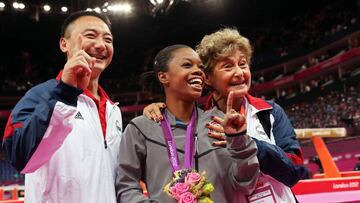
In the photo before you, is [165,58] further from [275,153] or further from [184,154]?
[275,153]

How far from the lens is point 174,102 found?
2.12 metres

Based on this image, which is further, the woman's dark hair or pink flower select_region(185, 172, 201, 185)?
the woman's dark hair

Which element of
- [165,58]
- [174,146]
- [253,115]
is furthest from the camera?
[165,58]

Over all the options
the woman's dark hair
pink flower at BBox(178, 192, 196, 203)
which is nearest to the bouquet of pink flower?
pink flower at BBox(178, 192, 196, 203)

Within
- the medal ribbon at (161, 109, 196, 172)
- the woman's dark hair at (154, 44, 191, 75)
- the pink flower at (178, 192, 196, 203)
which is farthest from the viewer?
the woman's dark hair at (154, 44, 191, 75)

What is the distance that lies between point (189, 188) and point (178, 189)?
5 cm

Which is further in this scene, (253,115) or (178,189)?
(253,115)

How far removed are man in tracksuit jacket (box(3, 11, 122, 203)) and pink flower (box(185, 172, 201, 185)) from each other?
1.26 ft

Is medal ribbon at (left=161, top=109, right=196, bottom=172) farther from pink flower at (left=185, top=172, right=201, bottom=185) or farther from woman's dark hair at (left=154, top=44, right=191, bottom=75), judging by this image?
woman's dark hair at (left=154, top=44, right=191, bottom=75)

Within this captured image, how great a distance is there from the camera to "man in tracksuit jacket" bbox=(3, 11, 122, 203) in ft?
4.81

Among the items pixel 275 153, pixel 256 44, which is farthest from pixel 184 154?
pixel 256 44

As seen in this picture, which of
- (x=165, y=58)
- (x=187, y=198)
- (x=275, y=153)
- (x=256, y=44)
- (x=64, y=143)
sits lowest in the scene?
(x=187, y=198)

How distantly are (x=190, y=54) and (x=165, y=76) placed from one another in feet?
0.60

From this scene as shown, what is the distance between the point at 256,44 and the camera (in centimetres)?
2236
